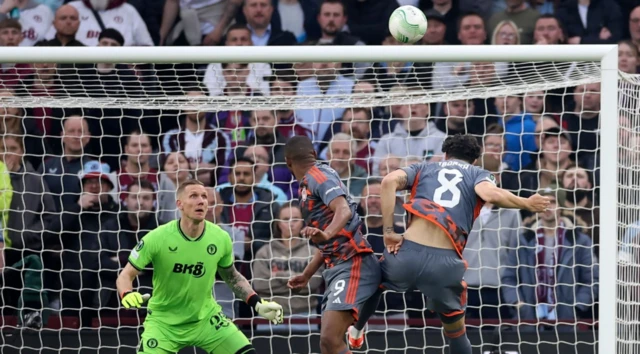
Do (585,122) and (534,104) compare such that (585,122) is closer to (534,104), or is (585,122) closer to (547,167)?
(534,104)

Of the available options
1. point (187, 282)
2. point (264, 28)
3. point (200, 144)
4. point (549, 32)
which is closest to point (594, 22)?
point (549, 32)

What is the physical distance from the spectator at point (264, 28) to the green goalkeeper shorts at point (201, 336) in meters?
3.44

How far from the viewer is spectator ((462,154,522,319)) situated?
372 inches

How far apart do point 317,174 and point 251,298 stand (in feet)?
3.60

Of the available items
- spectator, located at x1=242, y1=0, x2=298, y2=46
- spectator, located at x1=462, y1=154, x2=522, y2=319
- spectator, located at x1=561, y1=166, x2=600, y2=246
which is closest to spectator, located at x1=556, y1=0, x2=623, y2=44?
spectator, located at x1=561, y1=166, x2=600, y2=246

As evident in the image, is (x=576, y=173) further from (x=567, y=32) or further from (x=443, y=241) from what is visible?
(x=443, y=241)

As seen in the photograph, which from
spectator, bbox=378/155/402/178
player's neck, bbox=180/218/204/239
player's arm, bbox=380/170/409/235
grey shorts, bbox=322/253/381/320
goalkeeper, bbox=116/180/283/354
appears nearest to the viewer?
player's arm, bbox=380/170/409/235

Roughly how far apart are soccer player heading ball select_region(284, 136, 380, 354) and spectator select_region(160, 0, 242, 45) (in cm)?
333

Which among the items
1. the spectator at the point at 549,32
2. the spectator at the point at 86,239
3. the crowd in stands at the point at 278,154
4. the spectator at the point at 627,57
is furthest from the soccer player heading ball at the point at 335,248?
the spectator at the point at 627,57

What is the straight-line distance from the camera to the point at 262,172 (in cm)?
980

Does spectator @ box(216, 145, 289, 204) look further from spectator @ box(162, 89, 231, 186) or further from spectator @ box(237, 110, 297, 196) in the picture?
spectator @ box(162, 89, 231, 186)

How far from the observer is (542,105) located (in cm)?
1002

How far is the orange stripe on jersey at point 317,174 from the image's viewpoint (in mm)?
7203

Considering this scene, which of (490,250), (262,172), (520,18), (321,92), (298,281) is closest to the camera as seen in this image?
(298,281)
